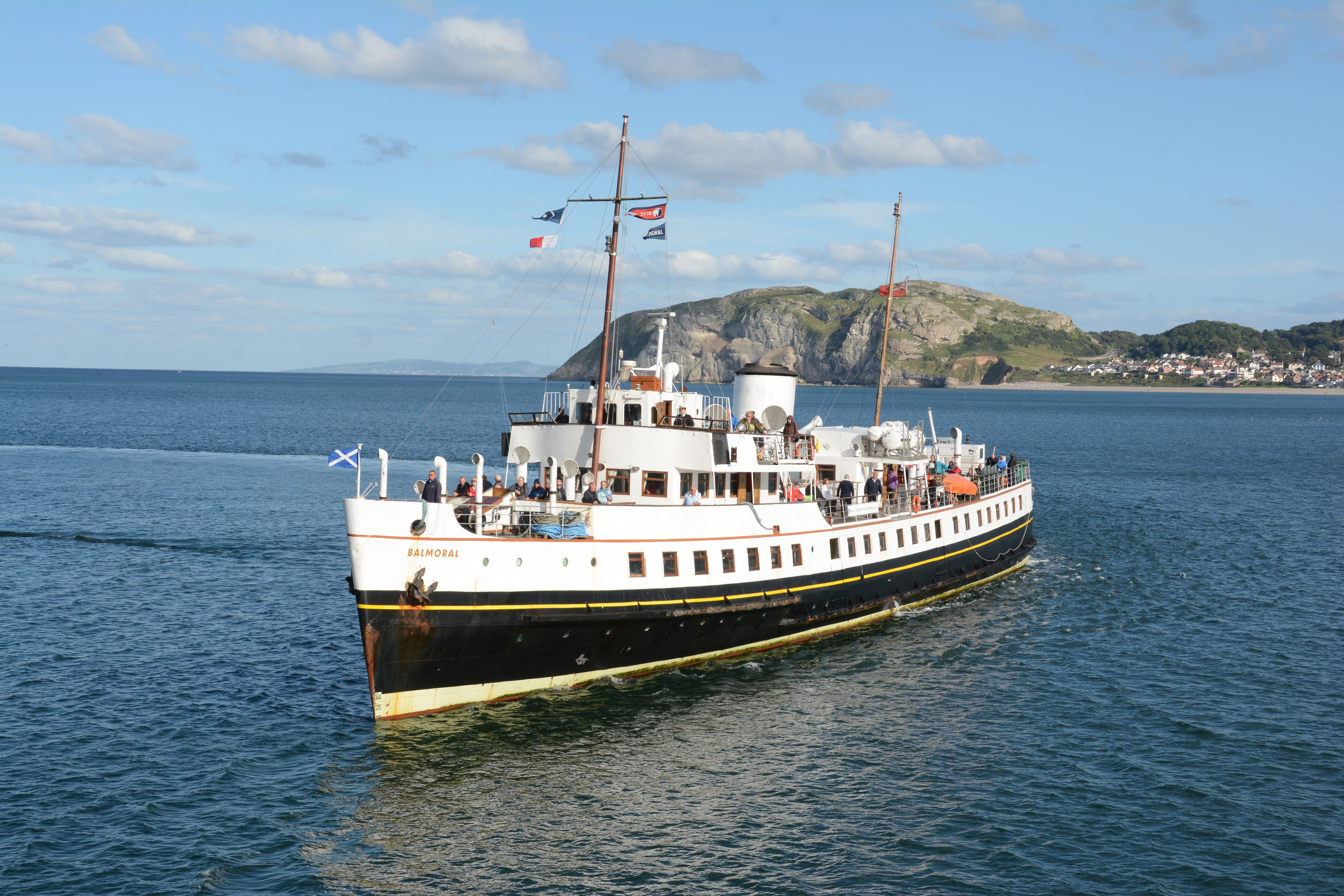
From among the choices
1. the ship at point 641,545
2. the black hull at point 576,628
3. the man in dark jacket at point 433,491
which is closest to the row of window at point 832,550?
the ship at point 641,545

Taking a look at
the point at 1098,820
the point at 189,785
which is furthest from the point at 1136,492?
the point at 189,785

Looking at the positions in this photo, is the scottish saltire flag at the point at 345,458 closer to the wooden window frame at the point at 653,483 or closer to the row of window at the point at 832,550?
the row of window at the point at 832,550

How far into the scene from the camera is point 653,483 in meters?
30.8

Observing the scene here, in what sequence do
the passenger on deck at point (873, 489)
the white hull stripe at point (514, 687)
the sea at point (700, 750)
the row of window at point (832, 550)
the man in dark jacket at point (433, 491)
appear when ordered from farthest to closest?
1. the passenger on deck at point (873, 489)
2. the row of window at point (832, 550)
3. the man in dark jacket at point (433, 491)
4. the white hull stripe at point (514, 687)
5. the sea at point (700, 750)

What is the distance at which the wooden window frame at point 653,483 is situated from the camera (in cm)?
3055

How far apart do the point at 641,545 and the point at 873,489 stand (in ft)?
40.4

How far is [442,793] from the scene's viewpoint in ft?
69.5

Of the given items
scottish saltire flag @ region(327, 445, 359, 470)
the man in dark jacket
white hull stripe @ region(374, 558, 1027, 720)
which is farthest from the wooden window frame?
scottish saltire flag @ region(327, 445, 359, 470)

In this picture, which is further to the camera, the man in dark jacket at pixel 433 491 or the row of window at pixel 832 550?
the row of window at pixel 832 550

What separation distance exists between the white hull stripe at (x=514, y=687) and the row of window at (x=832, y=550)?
2.55 metres

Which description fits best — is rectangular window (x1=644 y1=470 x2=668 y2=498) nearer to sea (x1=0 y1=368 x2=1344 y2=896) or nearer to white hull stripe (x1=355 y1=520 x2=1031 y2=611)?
white hull stripe (x1=355 y1=520 x2=1031 y2=611)

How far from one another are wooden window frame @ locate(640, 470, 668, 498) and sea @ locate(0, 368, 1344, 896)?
575 cm

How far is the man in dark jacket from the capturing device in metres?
25.5

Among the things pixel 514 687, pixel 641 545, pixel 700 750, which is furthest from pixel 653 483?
pixel 700 750
